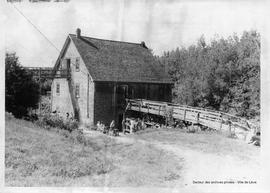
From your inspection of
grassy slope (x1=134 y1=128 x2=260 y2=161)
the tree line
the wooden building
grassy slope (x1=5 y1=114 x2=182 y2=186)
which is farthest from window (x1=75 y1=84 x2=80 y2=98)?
the tree line

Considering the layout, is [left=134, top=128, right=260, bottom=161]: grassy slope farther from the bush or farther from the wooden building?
the wooden building

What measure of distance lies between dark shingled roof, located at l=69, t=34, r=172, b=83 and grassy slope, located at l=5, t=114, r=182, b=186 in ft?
30.9

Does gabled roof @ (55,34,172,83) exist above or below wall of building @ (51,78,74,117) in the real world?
above

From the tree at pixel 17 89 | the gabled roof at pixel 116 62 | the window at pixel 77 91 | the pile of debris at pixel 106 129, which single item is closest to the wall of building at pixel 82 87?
the window at pixel 77 91

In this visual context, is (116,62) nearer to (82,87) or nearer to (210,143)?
(82,87)

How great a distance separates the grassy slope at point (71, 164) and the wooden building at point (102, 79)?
29.4ft

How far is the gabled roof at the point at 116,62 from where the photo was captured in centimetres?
1922

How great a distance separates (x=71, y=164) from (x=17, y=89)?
5.68m

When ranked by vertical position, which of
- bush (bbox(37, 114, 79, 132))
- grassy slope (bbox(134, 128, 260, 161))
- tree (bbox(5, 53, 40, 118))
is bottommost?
grassy slope (bbox(134, 128, 260, 161))

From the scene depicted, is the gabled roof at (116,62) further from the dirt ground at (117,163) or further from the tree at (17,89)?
the dirt ground at (117,163)

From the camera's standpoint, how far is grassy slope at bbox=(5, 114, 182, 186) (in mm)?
7391

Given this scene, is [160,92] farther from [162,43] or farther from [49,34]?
[49,34]

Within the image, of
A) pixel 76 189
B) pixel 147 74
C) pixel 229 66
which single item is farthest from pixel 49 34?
pixel 229 66

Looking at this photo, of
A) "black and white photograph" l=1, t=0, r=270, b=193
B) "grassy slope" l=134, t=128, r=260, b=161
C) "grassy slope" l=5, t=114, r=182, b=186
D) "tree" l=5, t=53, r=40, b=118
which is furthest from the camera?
"tree" l=5, t=53, r=40, b=118
